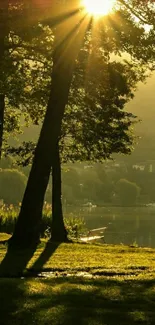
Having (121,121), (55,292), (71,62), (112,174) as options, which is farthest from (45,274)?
(112,174)

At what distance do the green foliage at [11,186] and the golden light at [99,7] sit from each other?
105 m

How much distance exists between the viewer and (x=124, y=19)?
51.0ft

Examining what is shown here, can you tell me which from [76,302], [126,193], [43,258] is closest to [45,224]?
[43,258]

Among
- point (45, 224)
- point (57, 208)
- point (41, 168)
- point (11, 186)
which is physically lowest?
point (45, 224)

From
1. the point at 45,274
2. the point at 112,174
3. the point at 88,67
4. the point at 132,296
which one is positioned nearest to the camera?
the point at 132,296

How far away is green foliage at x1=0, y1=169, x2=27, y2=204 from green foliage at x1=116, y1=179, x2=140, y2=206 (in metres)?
40.3

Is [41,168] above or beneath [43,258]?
above

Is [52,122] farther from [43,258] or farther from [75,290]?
[75,290]

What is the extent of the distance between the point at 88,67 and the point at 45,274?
9.75m

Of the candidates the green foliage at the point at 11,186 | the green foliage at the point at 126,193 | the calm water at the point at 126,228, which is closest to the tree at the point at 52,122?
the calm water at the point at 126,228

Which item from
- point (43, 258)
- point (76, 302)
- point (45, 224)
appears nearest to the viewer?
point (76, 302)

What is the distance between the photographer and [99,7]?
58.1ft

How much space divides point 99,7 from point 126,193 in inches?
5685

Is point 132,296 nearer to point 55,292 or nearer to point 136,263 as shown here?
point 55,292
